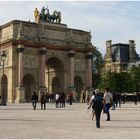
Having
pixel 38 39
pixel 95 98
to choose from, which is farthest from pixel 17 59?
pixel 95 98

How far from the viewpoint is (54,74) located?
240ft

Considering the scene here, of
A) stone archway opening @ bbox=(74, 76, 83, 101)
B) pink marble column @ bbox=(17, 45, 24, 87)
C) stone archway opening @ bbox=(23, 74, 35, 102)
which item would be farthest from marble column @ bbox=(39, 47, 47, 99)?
stone archway opening @ bbox=(74, 76, 83, 101)

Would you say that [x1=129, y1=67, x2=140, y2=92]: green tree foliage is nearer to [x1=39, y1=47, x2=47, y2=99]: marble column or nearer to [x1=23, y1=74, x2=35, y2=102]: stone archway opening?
[x1=23, y1=74, x2=35, y2=102]: stone archway opening

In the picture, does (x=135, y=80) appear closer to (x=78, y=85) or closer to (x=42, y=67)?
(x=78, y=85)

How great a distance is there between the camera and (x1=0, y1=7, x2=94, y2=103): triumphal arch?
215 ft

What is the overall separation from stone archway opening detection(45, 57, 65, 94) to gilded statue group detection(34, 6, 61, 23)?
7.02m

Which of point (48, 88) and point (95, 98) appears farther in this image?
point (48, 88)

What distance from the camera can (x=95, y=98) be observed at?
17.9 m

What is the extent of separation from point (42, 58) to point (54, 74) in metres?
6.52

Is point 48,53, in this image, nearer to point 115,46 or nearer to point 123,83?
point 123,83

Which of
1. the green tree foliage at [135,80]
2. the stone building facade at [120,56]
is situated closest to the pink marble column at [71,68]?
the green tree foliage at [135,80]

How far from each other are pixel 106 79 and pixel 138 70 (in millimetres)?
7688

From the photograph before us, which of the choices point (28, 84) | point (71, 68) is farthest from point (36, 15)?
point (28, 84)

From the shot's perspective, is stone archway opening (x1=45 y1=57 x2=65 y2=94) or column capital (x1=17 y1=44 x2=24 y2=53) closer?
column capital (x1=17 y1=44 x2=24 y2=53)
